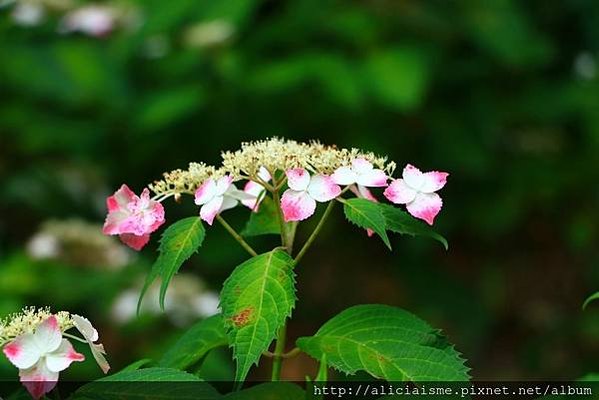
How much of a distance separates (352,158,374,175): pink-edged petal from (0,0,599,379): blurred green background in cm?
209

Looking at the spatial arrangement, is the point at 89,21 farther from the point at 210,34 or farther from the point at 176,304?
the point at 176,304

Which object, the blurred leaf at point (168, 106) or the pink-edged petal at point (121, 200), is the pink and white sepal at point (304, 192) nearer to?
the pink-edged petal at point (121, 200)

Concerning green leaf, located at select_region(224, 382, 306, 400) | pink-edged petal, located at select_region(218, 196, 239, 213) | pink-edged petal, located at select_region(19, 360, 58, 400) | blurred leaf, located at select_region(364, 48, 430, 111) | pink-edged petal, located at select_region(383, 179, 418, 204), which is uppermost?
pink-edged petal, located at select_region(383, 179, 418, 204)

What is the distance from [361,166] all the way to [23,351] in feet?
0.95

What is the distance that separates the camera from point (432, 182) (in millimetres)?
835

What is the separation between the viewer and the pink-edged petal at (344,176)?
813mm

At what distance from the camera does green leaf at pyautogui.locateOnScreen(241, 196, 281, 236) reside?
96 cm

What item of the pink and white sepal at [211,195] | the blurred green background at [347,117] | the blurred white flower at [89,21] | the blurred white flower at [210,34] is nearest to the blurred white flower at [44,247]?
the blurred green background at [347,117]

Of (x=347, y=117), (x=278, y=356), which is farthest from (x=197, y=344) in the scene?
(x=347, y=117)

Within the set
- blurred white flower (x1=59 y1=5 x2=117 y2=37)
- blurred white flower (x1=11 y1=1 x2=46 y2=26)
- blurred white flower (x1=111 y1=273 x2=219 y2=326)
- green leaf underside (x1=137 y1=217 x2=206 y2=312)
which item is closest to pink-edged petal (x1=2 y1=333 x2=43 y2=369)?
green leaf underside (x1=137 y1=217 x2=206 y2=312)

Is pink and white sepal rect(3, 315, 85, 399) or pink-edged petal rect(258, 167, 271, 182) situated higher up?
pink-edged petal rect(258, 167, 271, 182)

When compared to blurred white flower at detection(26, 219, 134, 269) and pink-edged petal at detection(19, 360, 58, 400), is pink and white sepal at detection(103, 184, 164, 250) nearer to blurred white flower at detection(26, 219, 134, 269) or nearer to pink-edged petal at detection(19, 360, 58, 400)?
pink-edged petal at detection(19, 360, 58, 400)

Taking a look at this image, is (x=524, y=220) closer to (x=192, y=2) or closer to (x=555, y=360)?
(x=555, y=360)

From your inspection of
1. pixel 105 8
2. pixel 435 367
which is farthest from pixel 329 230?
pixel 435 367
